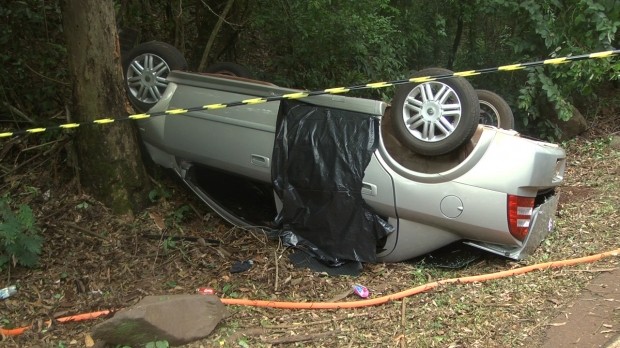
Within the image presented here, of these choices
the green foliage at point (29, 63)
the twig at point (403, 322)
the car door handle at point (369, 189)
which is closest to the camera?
the twig at point (403, 322)

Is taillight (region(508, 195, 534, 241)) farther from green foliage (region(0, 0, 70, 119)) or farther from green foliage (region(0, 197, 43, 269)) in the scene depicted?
green foliage (region(0, 0, 70, 119))

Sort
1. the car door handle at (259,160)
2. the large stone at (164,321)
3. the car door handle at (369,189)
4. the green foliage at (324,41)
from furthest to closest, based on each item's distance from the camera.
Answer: the green foliage at (324,41), the car door handle at (259,160), the car door handle at (369,189), the large stone at (164,321)

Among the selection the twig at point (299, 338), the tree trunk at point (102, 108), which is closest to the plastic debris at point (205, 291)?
the twig at point (299, 338)

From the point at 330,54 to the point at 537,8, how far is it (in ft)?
9.00

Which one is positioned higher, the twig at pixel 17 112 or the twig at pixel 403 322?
the twig at pixel 17 112

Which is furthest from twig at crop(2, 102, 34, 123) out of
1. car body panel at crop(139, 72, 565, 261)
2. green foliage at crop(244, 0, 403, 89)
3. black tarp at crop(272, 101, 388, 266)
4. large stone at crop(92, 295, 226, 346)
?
large stone at crop(92, 295, 226, 346)

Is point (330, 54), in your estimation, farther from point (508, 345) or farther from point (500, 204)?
point (508, 345)

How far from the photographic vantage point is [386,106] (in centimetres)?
455

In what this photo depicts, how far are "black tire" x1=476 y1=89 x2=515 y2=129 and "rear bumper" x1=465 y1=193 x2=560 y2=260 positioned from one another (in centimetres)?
90

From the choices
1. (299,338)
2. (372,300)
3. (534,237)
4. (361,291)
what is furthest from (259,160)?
(534,237)

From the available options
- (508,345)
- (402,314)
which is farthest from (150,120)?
(508,345)

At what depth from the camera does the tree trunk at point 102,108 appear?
15.4 ft

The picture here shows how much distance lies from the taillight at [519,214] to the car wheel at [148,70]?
333 centimetres

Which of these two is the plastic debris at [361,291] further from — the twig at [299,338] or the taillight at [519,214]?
the taillight at [519,214]
